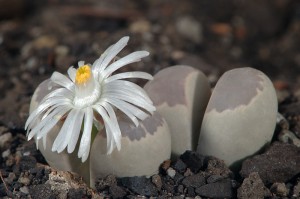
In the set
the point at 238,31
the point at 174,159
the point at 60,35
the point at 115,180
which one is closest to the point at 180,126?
the point at 174,159

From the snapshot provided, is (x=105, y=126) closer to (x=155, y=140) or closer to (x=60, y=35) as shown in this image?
(x=155, y=140)

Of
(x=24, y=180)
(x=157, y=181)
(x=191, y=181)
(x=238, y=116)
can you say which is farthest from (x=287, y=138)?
(x=24, y=180)

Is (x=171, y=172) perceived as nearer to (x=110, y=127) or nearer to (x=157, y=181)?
(x=157, y=181)

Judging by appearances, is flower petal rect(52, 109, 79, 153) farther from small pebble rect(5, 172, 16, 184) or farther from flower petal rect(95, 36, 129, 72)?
small pebble rect(5, 172, 16, 184)

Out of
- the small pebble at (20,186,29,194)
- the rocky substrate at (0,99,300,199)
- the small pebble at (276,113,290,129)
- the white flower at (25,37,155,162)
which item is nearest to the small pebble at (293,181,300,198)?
the rocky substrate at (0,99,300,199)

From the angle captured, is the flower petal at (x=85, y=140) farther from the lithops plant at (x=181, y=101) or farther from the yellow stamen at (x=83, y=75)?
the lithops plant at (x=181, y=101)

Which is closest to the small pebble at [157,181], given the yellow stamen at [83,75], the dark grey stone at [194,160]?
the dark grey stone at [194,160]
